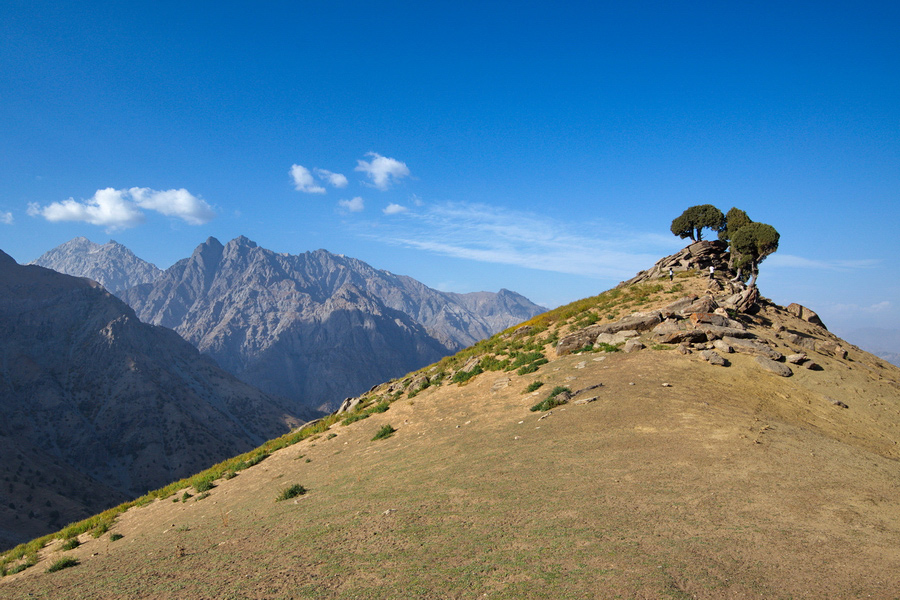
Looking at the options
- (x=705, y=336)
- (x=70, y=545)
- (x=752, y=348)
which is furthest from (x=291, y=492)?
(x=752, y=348)

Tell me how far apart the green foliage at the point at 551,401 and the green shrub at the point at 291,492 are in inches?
426

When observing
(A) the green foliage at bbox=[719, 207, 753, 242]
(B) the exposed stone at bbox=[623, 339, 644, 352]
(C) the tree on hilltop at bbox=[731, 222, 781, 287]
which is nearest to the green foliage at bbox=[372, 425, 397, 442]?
(B) the exposed stone at bbox=[623, 339, 644, 352]

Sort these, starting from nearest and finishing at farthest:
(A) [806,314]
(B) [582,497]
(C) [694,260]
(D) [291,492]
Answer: (B) [582,497], (D) [291,492], (A) [806,314], (C) [694,260]

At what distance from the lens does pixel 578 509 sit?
11.1 metres

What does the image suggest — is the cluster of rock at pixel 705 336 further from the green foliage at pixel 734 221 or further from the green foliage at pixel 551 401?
the green foliage at pixel 734 221

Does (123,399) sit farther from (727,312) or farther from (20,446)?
(727,312)

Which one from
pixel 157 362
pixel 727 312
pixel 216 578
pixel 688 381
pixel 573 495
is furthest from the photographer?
pixel 157 362

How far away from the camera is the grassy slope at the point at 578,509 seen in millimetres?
8477

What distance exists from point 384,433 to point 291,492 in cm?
699

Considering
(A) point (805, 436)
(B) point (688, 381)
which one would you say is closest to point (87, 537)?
(B) point (688, 381)

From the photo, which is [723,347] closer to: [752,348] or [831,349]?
[752,348]

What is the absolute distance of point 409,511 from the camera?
1236cm

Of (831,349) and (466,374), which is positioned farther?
(466,374)

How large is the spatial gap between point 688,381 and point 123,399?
664ft
